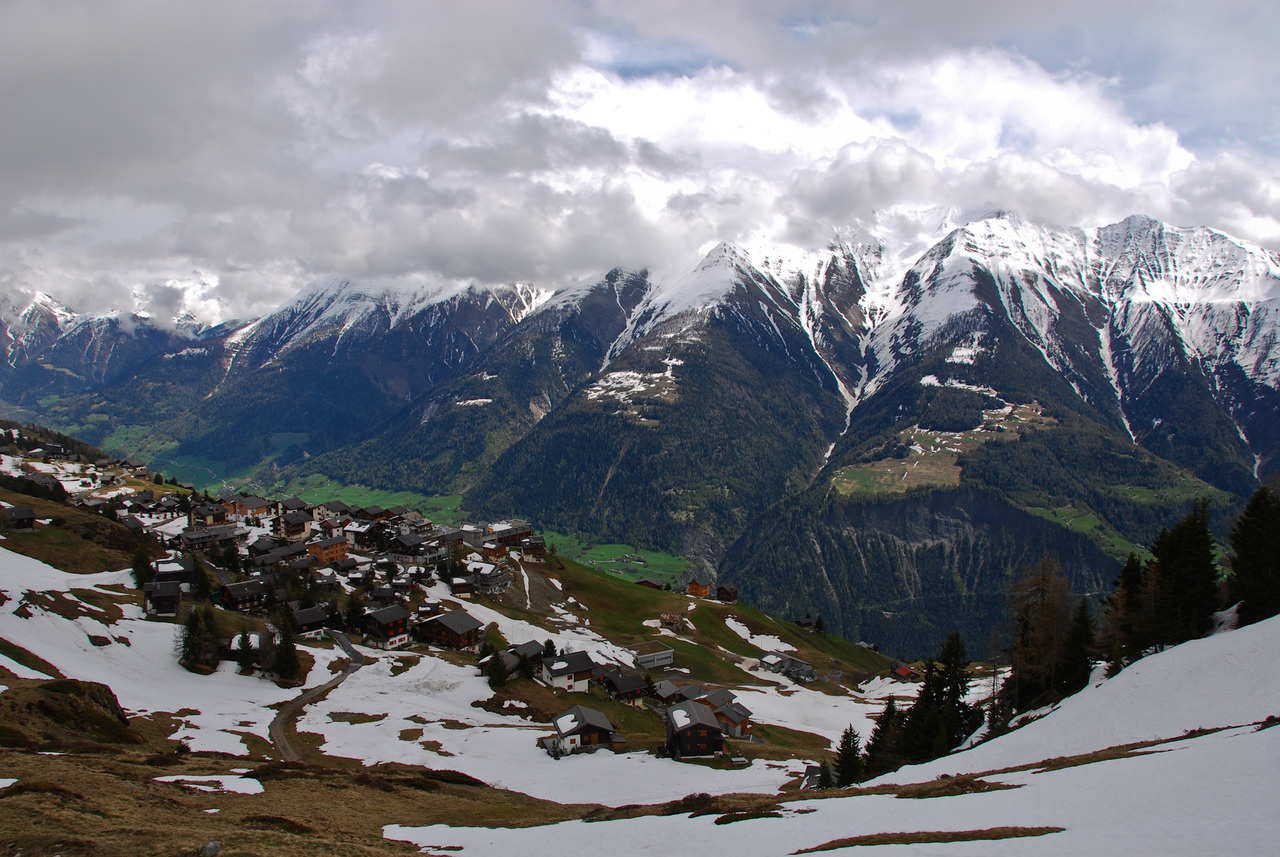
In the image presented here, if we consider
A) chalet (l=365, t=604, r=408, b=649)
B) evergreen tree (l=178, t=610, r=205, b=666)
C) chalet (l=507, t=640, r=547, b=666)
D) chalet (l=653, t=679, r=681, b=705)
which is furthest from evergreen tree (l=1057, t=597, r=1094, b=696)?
evergreen tree (l=178, t=610, r=205, b=666)

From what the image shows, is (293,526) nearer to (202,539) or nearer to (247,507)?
(247,507)

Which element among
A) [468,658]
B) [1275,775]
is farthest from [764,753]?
[1275,775]

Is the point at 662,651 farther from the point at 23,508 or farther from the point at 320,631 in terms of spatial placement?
the point at 23,508

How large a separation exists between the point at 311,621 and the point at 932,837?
94.0m

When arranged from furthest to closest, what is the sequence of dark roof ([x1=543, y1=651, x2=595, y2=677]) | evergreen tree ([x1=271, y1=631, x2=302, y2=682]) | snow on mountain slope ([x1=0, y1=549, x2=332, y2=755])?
dark roof ([x1=543, y1=651, x2=595, y2=677]) < evergreen tree ([x1=271, y1=631, x2=302, y2=682]) < snow on mountain slope ([x1=0, y1=549, x2=332, y2=755])

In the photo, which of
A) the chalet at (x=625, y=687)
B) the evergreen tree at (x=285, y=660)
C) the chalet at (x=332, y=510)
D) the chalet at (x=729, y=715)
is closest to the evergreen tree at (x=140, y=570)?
the evergreen tree at (x=285, y=660)

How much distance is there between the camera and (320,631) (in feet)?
329

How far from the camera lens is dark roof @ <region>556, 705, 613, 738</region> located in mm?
71438

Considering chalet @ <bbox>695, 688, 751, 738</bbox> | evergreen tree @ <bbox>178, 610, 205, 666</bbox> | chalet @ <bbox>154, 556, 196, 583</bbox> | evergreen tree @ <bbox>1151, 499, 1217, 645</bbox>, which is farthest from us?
chalet @ <bbox>154, 556, 196, 583</bbox>

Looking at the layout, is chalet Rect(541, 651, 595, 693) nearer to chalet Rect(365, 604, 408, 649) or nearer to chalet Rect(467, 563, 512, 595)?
chalet Rect(365, 604, 408, 649)

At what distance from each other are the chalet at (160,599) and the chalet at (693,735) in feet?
211

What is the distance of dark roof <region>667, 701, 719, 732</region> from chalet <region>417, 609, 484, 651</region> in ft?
132

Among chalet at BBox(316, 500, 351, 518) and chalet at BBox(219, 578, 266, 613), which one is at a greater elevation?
Answer: chalet at BBox(316, 500, 351, 518)

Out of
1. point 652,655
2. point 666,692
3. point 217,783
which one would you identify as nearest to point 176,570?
point 217,783
